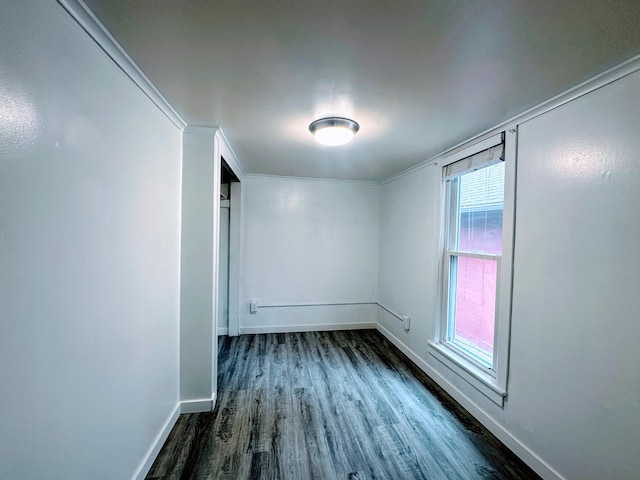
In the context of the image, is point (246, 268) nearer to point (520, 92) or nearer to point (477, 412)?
point (477, 412)

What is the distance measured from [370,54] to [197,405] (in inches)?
103

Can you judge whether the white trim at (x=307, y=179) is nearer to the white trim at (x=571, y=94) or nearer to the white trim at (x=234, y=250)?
the white trim at (x=234, y=250)

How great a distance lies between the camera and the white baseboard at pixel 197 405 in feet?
7.01

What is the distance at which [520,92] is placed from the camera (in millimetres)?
1479

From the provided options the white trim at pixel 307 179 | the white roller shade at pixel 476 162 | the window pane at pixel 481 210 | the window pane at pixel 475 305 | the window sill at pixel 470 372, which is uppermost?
the white trim at pixel 307 179

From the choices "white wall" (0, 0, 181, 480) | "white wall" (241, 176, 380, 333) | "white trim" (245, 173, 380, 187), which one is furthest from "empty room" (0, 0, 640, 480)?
"white wall" (241, 176, 380, 333)

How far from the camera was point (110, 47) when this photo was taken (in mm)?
1147

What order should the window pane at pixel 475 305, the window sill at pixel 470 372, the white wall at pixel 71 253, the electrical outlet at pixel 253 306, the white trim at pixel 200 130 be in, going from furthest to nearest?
the electrical outlet at pixel 253 306 < the window pane at pixel 475 305 < the white trim at pixel 200 130 < the window sill at pixel 470 372 < the white wall at pixel 71 253

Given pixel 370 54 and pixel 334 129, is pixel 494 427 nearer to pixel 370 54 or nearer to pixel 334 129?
pixel 334 129

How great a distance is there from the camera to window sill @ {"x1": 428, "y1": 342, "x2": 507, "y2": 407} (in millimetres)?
1942

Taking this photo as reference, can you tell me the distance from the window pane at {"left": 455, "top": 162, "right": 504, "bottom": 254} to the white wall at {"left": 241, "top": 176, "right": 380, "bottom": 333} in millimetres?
1702

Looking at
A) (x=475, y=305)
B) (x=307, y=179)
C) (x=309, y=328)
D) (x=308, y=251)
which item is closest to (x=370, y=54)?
(x=475, y=305)

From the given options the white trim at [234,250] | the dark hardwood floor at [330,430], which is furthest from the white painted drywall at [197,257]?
the white trim at [234,250]

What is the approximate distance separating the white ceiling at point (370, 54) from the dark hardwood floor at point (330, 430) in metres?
2.23
